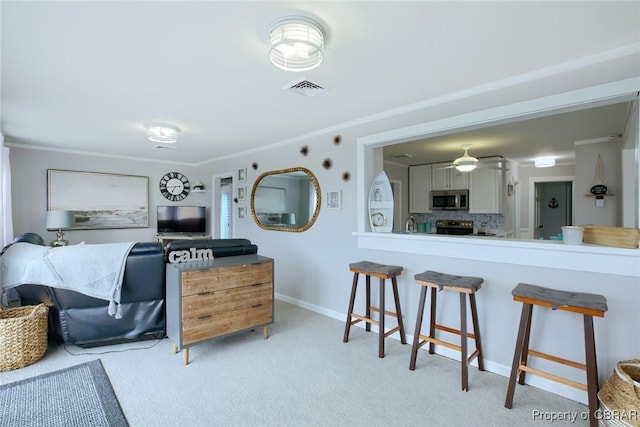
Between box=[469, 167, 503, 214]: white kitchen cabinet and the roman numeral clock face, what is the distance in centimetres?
568

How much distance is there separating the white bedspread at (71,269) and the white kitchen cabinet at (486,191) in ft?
18.5

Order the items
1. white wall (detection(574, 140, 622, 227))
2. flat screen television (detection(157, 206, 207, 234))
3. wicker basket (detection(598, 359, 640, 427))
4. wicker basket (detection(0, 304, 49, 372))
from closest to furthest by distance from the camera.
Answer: wicker basket (detection(598, 359, 640, 427)) → wicker basket (detection(0, 304, 49, 372)) → white wall (detection(574, 140, 622, 227)) → flat screen television (detection(157, 206, 207, 234))

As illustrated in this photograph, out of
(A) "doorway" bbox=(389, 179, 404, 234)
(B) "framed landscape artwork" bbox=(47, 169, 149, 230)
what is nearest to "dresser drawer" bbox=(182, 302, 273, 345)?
(B) "framed landscape artwork" bbox=(47, 169, 149, 230)

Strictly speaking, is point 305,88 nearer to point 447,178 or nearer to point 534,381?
point 534,381

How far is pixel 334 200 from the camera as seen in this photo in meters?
3.59

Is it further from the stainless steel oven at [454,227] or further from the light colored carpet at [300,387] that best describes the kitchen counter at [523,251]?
the stainless steel oven at [454,227]

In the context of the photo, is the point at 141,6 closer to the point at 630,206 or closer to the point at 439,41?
the point at 439,41

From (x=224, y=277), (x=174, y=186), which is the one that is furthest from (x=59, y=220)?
(x=224, y=277)

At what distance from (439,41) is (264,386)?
99.1 inches

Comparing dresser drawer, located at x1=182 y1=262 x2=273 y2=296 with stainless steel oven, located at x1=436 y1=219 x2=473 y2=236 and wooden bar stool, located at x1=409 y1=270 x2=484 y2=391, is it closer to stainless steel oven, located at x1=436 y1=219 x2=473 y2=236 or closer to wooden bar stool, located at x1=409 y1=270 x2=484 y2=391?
wooden bar stool, located at x1=409 y1=270 x2=484 y2=391

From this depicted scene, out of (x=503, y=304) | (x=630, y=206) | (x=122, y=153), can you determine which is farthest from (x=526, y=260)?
(x=122, y=153)

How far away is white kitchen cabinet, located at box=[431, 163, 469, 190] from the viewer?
5977 mm

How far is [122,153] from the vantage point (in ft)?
17.6

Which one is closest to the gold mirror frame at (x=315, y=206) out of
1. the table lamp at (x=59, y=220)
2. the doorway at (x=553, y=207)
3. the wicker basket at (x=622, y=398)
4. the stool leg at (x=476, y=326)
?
the stool leg at (x=476, y=326)
